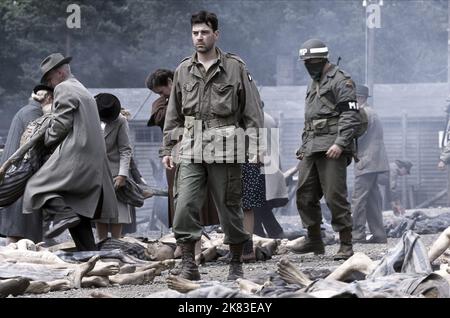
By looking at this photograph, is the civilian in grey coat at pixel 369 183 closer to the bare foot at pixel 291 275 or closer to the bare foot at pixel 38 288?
the bare foot at pixel 38 288

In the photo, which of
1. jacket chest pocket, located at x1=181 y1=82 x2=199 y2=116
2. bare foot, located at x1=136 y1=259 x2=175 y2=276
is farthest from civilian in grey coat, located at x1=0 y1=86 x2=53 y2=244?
jacket chest pocket, located at x1=181 y1=82 x2=199 y2=116

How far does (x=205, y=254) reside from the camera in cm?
1216

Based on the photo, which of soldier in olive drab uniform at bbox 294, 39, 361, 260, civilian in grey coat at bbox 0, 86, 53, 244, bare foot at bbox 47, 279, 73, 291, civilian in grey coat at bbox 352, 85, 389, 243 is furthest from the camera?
civilian in grey coat at bbox 352, 85, 389, 243

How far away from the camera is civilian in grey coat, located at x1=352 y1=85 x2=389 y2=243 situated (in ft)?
52.7

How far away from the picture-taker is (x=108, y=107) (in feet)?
43.7

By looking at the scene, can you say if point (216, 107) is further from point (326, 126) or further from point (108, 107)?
point (108, 107)

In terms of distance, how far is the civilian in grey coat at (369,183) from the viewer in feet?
52.7

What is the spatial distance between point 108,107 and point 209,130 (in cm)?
344

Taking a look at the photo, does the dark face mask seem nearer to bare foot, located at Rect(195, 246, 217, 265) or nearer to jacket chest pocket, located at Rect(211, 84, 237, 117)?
bare foot, located at Rect(195, 246, 217, 265)

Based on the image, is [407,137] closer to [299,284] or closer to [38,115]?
[38,115]

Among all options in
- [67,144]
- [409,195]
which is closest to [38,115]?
[67,144]

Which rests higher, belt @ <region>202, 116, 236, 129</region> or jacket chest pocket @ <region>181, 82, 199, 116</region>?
jacket chest pocket @ <region>181, 82, 199, 116</region>

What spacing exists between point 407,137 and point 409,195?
4169mm

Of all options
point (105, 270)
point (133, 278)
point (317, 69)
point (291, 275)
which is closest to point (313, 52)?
point (317, 69)
